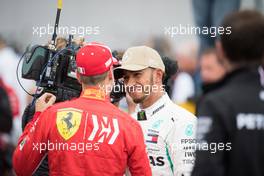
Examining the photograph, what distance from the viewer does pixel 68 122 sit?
4.81 meters

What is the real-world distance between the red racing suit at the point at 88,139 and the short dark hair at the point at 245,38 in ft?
4.38

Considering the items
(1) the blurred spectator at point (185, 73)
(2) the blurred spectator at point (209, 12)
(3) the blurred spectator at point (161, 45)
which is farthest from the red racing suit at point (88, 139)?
(3) the blurred spectator at point (161, 45)

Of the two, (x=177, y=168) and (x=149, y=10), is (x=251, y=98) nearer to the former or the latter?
(x=177, y=168)

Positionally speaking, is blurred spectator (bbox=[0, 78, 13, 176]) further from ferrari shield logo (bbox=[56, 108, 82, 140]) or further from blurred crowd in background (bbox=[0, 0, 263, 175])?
ferrari shield logo (bbox=[56, 108, 82, 140])

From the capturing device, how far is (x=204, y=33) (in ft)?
23.2

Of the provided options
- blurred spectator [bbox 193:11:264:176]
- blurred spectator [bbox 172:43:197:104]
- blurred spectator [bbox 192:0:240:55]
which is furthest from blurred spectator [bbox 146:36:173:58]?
blurred spectator [bbox 193:11:264:176]

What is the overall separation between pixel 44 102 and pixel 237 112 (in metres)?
2.02

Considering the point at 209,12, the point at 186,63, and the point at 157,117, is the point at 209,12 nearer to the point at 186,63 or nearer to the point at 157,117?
the point at 186,63

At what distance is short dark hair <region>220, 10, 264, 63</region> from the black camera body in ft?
6.80

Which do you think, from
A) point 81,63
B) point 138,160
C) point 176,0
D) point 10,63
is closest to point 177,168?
point 138,160

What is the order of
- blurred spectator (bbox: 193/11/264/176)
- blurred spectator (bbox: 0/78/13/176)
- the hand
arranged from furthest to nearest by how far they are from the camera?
blurred spectator (bbox: 0/78/13/176) → the hand → blurred spectator (bbox: 193/11/264/176)

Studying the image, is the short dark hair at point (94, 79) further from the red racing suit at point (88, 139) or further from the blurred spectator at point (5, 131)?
the blurred spectator at point (5, 131)

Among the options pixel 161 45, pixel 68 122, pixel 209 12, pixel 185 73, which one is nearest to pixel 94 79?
pixel 68 122

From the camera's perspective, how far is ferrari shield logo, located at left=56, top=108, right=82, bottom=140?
15.8 feet
